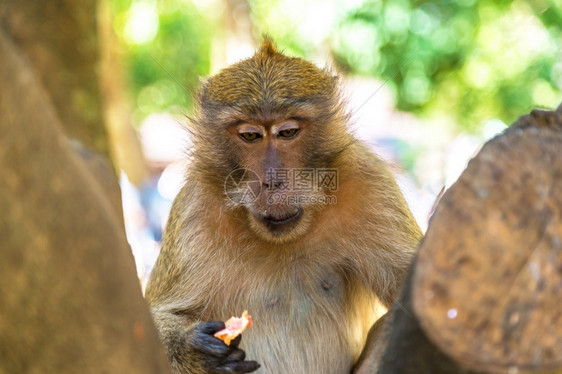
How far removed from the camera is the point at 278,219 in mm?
2982

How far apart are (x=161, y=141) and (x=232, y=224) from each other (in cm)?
1354

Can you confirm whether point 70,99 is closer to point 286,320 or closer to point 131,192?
point 286,320

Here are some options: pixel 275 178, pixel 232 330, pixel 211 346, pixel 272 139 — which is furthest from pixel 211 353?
pixel 272 139

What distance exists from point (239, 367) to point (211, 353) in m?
0.14

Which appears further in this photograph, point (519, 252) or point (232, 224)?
point (232, 224)

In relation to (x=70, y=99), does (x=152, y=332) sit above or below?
below

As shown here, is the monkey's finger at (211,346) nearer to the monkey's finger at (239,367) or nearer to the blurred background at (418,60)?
the monkey's finger at (239,367)

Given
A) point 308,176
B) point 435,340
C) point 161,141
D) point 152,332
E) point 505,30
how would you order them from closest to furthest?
point 435,340
point 152,332
point 308,176
point 505,30
point 161,141

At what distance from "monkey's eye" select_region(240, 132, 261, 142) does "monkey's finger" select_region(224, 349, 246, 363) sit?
100 cm

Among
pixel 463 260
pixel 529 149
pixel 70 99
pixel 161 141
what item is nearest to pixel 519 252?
pixel 463 260

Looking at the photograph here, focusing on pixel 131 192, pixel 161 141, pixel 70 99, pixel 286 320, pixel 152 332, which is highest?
pixel 161 141

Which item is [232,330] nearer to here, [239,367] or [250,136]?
[239,367]

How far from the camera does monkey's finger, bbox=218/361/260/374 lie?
8.76ft

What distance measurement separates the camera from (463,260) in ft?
4.63
